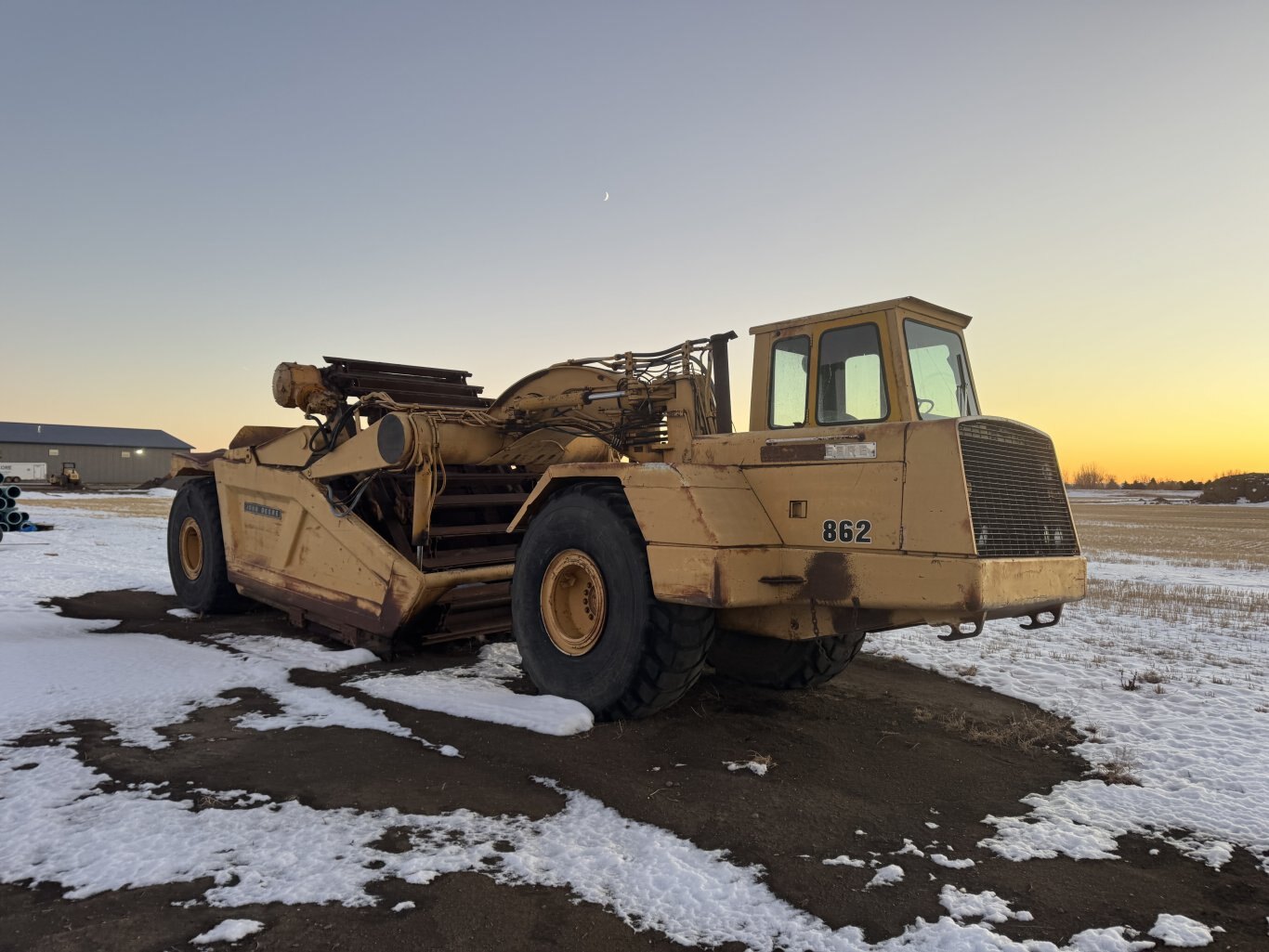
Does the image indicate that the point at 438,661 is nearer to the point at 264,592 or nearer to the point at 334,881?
the point at 264,592

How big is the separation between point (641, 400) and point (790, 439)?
1.28 m

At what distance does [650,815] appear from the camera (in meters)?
3.61

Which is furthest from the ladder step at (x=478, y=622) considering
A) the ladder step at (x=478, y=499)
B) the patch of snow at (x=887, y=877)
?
the patch of snow at (x=887, y=877)

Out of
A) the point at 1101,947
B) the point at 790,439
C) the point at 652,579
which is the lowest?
the point at 1101,947

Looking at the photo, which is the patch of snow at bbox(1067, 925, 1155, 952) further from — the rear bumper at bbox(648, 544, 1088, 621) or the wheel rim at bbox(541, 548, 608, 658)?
the wheel rim at bbox(541, 548, 608, 658)

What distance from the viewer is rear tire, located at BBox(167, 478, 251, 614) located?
8.52m

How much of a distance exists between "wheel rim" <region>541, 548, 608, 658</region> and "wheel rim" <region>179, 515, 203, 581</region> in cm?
583

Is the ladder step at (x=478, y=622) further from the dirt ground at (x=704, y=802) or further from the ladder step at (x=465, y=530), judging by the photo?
the dirt ground at (x=704, y=802)

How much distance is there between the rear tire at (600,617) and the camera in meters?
4.58

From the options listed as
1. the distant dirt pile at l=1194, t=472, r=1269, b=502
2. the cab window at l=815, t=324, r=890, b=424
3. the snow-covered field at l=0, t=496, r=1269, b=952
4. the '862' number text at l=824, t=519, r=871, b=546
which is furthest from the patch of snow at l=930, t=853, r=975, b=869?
the distant dirt pile at l=1194, t=472, r=1269, b=502

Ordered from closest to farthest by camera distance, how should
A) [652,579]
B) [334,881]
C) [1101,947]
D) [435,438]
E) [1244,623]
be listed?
[1101,947] → [334,881] → [652,579] → [435,438] → [1244,623]

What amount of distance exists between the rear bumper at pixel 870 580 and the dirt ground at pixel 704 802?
87 cm

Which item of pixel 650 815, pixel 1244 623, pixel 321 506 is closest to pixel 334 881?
pixel 650 815

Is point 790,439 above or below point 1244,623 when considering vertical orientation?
above
